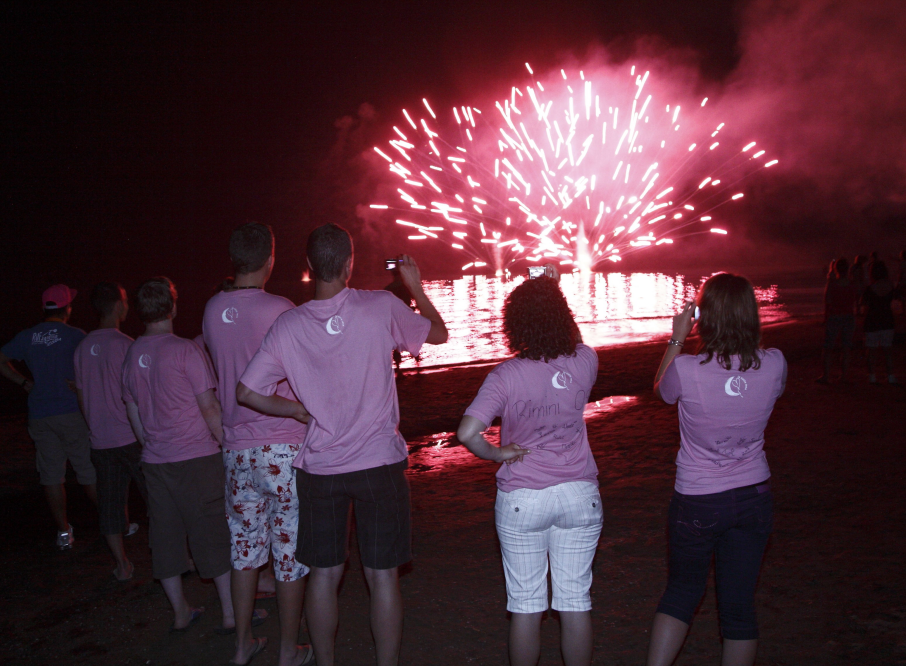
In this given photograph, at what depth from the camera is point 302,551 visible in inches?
118

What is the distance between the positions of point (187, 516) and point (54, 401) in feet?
7.62

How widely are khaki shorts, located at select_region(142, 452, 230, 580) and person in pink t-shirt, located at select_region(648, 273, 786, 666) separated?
2.58 m

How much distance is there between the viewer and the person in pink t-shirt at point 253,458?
336cm

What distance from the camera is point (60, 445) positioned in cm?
539

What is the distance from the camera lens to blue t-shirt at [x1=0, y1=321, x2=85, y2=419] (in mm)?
Result: 5266

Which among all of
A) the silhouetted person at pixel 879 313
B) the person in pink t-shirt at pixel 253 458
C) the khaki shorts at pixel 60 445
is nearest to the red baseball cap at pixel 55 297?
the khaki shorts at pixel 60 445

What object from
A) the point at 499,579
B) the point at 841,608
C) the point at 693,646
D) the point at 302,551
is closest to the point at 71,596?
the point at 302,551

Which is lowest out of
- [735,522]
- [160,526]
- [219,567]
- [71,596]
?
[71,596]

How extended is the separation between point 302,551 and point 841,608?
3088 millimetres

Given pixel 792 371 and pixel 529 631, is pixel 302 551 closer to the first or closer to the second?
pixel 529 631

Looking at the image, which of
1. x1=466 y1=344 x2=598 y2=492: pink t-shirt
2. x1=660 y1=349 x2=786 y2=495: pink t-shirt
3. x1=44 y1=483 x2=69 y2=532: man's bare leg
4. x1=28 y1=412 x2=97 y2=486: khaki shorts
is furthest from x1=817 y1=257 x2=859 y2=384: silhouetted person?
x1=44 y1=483 x2=69 y2=532: man's bare leg

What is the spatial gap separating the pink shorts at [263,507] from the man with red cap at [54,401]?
2.62m

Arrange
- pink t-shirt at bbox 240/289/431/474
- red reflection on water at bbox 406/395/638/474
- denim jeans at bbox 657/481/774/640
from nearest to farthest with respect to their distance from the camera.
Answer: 1. denim jeans at bbox 657/481/774/640
2. pink t-shirt at bbox 240/289/431/474
3. red reflection on water at bbox 406/395/638/474

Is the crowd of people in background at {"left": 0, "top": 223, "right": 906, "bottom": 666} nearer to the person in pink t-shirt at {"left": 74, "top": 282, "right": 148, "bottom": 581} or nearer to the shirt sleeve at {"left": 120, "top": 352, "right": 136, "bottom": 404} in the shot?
the shirt sleeve at {"left": 120, "top": 352, "right": 136, "bottom": 404}
